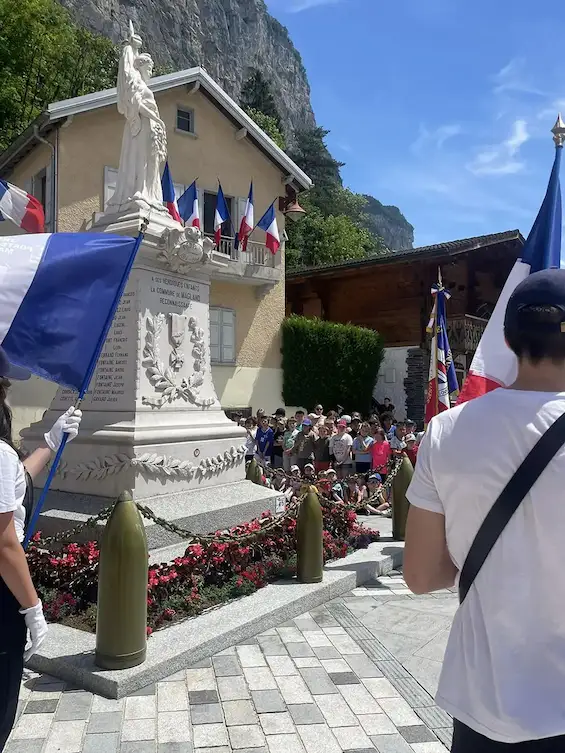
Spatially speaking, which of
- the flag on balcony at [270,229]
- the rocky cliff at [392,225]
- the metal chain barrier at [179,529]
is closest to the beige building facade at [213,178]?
the flag on balcony at [270,229]

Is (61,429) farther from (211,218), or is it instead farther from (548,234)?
(211,218)

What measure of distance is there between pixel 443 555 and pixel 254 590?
3.82 meters

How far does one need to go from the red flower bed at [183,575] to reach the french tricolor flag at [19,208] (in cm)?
402

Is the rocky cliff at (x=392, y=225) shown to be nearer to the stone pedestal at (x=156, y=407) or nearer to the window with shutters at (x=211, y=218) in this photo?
the window with shutters at (x=211, y=218)

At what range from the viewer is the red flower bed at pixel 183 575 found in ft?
15.1

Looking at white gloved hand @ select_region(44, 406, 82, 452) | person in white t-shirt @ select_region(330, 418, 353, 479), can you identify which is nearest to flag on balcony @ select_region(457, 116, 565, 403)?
white gloved hand @ select_region(44, 406, 82, 452)

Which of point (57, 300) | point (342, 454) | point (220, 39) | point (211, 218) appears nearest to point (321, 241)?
point (211, 218)

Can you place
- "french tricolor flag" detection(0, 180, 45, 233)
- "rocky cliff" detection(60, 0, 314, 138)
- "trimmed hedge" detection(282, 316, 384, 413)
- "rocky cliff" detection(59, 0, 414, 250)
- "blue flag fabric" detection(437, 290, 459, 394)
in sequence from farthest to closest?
"rocky cliff" detection(60, 0, 314, 138) → "rocky cliff" detection(59, 0, 414, 250) → "trimmed hedge" detection(282, 316, 384, 413) → "blue flag fabric" detection(437, 290, 459, 394) → "french tricolor flag" detection(0, 180, 45, 233)

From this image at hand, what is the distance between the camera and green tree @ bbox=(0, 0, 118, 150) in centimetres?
2544

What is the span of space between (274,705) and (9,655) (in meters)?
1.80

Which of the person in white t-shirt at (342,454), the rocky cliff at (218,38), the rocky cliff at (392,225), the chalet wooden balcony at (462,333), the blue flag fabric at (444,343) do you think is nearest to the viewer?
the blue flag fabric at (444,343)

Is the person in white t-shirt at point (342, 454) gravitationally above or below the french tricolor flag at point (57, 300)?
below

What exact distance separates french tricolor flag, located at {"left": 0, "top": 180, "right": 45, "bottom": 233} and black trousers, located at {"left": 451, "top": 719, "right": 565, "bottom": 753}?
7230mm

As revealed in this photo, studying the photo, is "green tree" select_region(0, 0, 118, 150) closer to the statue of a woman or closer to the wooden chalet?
the wooden chalet
